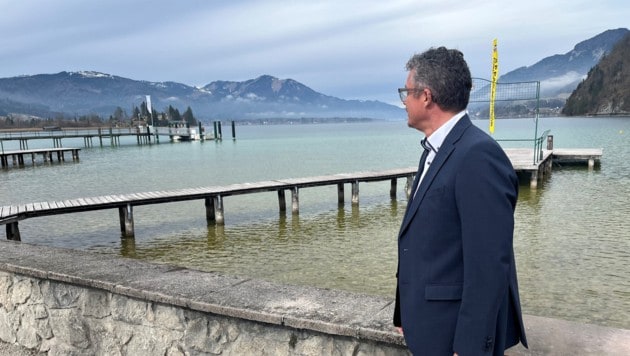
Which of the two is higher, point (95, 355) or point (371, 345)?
point (371, 345)

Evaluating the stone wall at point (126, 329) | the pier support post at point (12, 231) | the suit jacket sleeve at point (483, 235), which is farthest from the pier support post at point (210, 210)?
the suit jacket sleeve at point (483, 235)

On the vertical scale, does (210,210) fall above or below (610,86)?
below

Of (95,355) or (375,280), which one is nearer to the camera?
(95,355)

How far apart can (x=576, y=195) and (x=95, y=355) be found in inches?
710

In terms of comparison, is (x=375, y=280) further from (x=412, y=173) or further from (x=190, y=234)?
(x=412, y=173)

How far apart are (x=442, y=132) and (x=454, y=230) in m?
0.40

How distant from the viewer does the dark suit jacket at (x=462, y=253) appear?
150 cm

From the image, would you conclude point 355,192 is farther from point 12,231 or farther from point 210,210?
point 12,231

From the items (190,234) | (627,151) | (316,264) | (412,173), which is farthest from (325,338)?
(627,151)

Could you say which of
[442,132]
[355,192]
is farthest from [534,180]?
[442,132]

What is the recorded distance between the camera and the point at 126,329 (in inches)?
123

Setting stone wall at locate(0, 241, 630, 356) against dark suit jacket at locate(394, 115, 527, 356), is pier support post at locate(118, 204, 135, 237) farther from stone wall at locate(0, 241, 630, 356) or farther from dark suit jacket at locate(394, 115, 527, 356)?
dark suit jacket at locate(394, 115, 527, 356)

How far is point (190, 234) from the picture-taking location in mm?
12680

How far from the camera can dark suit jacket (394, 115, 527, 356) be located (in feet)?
4.91
